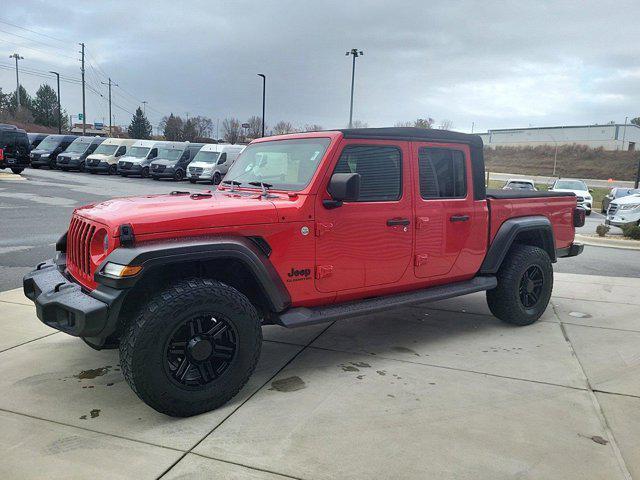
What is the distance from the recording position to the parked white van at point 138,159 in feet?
92.0

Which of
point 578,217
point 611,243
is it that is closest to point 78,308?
point 578,217

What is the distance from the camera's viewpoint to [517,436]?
3.16 m

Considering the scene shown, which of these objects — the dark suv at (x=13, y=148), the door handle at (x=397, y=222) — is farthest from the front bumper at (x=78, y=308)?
the dark suv at (x=13, y=148)

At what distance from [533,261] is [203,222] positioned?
3.54 m

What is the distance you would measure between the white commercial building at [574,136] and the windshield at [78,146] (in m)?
75.9

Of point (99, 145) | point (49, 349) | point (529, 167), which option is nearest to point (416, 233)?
point (49, 349)

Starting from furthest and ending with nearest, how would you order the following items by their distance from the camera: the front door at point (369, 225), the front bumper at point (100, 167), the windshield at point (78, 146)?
the windshield at point (78, 146), the front bumper at point (100, 167), the front door at point (369, 225)

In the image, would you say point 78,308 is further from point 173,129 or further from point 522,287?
point 173,129

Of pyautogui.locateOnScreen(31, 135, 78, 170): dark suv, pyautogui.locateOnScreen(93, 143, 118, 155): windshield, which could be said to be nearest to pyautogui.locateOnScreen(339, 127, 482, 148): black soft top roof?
pyautogui.locateOnScreen(93, 143, 118, 155): windshield

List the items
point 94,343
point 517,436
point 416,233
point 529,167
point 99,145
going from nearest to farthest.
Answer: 1. point 517,436
2. point 94,343
3. point 416,233
4. point 99,145
5. point 529,167

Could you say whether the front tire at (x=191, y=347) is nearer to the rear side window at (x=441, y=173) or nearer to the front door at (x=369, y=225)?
the front door at (x=369, y=225)

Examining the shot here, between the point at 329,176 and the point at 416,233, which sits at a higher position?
the point at 329,176

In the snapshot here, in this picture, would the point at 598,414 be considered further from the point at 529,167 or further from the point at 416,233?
the point at 529,167

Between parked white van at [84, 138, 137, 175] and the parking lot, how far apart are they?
2516 centimetres
